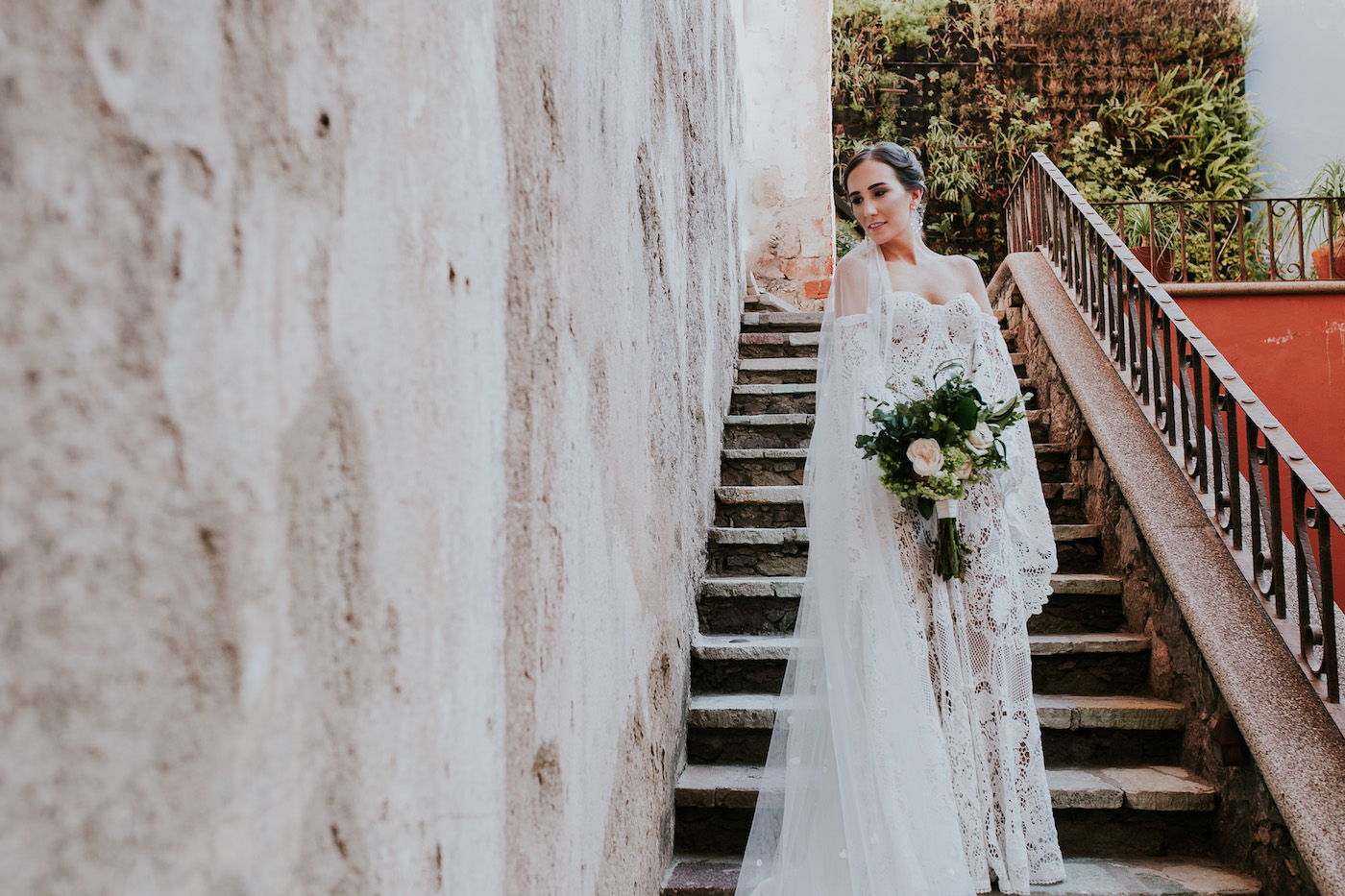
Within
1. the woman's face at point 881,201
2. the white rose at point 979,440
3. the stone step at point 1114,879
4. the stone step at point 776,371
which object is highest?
the woman's face at point 881,201

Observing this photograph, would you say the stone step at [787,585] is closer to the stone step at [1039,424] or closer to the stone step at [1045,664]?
the stone step at [1045,664]

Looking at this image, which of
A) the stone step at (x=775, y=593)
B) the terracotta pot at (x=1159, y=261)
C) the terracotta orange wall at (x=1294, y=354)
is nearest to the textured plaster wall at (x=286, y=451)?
the stone step at (x=775, y=593)

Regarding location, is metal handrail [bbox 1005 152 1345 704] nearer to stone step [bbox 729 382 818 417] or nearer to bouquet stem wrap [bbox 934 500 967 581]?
bouquet stem wrap [bbox 934 500 967 581]

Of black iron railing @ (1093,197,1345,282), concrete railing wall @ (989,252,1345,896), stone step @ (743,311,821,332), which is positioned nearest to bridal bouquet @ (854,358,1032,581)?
concrete railing wall @ (989,252,1345,896)

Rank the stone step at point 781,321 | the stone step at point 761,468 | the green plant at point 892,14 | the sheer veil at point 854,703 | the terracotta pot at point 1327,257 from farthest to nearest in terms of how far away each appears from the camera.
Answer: the green plant at point 892,14
the terracotta pot at point 1327,257
the stone step at point 781,321
the stone step at point 761,468
the sheer veil at point 854,703

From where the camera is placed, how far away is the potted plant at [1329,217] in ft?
22.1

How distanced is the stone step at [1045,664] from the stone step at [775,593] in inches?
5.2

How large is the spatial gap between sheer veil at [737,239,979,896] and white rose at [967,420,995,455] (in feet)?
0.93

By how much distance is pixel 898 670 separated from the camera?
243 centimetres

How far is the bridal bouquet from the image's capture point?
2432mm

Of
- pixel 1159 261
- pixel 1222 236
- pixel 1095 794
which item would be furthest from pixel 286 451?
pixel 1222 236

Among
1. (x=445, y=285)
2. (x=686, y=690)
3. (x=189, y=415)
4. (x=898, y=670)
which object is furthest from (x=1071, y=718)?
(x=189, y=415)

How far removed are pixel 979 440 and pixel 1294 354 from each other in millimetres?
5234

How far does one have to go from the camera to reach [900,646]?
245cm
